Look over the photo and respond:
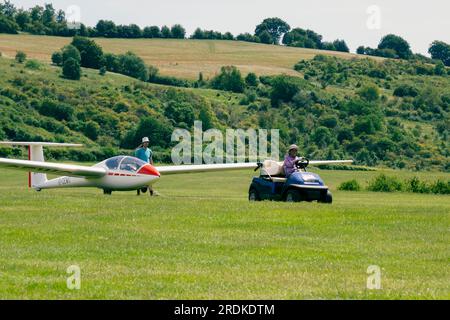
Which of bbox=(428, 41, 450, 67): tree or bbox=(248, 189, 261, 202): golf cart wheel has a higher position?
bbox=(248, 189, 261, 202): golf cart wheel

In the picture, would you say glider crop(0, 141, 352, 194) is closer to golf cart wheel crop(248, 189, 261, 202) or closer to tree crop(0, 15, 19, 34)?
golf cart wheel crop(248, 189, 261, 202)

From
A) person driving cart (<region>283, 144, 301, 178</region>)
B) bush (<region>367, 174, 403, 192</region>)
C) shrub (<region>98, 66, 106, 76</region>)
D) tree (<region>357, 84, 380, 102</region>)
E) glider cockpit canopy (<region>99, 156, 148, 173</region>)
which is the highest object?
person driving cart (<region>283, 144, 301, 178</region>)

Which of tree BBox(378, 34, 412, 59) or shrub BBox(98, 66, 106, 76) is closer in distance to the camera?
shrub BBox(98, 66, 106, 76)

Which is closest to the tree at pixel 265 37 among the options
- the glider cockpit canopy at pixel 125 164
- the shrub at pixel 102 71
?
the shrub at pixel 102 71

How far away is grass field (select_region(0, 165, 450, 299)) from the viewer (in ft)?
50.1

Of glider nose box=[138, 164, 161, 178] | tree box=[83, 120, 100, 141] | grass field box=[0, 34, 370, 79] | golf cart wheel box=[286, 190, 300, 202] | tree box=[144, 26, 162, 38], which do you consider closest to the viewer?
Answer: golf cart wheel box=[286, 190, 300, 202]

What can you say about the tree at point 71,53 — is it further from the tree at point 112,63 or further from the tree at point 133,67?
the tree at point 133,67

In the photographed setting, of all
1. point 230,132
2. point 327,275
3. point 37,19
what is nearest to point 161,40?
point 37,19

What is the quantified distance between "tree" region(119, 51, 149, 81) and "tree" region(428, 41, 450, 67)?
66.9 m

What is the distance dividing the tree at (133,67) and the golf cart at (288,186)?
324 ft

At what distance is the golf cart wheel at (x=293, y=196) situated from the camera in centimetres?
3111

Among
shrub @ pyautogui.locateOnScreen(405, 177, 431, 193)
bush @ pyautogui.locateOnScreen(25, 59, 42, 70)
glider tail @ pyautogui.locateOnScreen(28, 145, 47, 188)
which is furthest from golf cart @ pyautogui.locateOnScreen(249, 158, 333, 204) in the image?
bush @ pyautogui.locateOnScreen(25, 59, 42, 70)

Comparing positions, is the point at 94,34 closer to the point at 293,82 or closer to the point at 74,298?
the point at 293,82

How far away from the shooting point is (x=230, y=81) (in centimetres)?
13250
